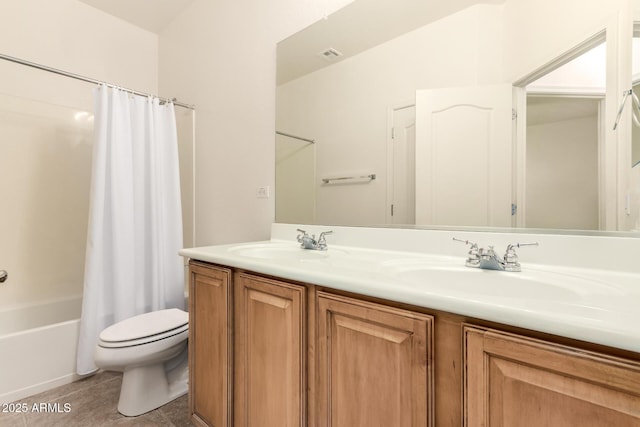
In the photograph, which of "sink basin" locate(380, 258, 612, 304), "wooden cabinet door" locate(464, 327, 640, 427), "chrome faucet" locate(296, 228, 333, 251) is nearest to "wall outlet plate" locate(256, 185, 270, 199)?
"chrome faucet" locate(296, 228, 333, 251)

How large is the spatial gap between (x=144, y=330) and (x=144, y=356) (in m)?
0.13

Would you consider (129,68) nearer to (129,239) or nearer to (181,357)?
(129,239)

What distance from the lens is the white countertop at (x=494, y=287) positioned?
497 mm

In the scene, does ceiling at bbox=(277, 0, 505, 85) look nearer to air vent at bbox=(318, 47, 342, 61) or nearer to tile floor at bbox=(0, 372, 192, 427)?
air vent at bbox=(318, 47, 342, 61)

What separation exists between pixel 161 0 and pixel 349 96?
193 centimetres

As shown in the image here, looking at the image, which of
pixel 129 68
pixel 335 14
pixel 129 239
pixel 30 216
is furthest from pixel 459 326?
pixel 129 68

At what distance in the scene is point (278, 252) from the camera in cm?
149

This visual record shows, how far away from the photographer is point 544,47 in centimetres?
105

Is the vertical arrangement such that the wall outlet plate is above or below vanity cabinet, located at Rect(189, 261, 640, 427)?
above

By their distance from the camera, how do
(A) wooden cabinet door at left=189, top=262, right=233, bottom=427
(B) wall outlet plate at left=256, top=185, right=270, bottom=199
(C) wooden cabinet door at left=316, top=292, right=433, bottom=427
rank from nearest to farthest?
(C) wooden cabinet door at left=316, top=292, right=433, bottom=427 < (A) wooden cabinet door at left=189, top=262, right=233, bottom=427 < (B) wall outlet plate at left=256, top=185, right=270, bottom=199

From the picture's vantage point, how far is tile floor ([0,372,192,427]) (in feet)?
4.66

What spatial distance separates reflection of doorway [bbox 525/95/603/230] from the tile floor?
1.81 meters

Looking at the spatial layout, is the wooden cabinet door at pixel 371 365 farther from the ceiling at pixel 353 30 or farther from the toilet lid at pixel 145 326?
the ceiling at pixel 353 30

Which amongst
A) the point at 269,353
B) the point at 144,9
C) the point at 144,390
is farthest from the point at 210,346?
the point at 144,9
